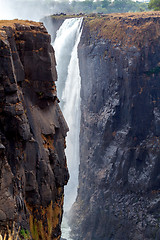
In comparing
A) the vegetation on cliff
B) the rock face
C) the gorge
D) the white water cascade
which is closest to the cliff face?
the gorge

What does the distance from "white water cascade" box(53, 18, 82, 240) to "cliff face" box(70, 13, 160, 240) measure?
5.00 metres

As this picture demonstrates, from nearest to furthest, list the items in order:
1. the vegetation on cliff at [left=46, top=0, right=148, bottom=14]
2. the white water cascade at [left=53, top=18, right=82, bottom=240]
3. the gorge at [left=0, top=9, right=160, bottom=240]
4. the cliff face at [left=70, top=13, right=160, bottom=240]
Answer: the cliff face at [left=70, top=13, right=160, bottom=240] < the gorge at [left=0, top=9, right=160, bottom=240] < the white water cascade at [left=53, top=18, right=82, bottom=240] < the vegetation on cliff at [left=46, top=0, right=148, bottom=14]

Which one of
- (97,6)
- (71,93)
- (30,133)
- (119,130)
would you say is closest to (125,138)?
(119,130)

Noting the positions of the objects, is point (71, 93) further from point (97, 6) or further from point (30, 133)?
point (97, 6)

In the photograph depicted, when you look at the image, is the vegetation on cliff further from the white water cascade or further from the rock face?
the rock face

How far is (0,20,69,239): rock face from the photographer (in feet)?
47.3

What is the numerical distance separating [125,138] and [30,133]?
2223 cm

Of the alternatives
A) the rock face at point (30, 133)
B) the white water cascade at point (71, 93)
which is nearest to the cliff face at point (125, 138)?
the white water cascade at point (71, 93)

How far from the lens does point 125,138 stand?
1476 inches

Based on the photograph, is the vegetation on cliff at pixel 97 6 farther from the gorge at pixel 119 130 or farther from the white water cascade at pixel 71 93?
the gorge at pixel 119 130

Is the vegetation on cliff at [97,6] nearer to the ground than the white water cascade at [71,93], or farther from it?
farther from it

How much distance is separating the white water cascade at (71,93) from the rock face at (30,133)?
25.9 m

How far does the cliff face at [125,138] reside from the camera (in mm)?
36094

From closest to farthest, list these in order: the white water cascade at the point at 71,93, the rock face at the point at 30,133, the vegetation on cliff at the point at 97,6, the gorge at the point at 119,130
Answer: the rock face at the point at 30,133, the gorge at the point at 119,130, the white water cascade at the point at 71,93, the vegetation on cliff at the point at 97,6
